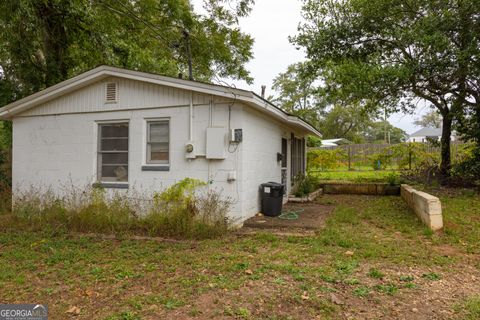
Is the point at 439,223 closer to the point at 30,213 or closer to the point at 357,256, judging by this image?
the point at 357,256

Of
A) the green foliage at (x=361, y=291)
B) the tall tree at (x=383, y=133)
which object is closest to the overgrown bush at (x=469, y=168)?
the green foliage at (x=361, y=291)

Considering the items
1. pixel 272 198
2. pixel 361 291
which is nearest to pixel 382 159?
pixel 272 198

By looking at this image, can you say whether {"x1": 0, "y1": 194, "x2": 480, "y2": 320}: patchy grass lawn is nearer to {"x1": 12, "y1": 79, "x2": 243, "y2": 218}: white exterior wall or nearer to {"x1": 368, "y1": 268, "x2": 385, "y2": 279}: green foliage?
{"x1": 368, "y1": 268, "x2": 385, "y2": 279}: green foliage

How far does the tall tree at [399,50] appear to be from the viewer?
28.0 feet

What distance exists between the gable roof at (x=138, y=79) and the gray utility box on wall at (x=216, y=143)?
2.34ft

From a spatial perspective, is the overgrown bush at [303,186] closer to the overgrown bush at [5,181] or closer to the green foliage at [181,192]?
the green foliage at [181,192]

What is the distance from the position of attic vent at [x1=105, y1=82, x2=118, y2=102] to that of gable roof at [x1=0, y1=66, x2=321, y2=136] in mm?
219

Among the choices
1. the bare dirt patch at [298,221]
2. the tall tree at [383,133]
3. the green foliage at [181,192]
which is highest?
the tall tree at [383,133]

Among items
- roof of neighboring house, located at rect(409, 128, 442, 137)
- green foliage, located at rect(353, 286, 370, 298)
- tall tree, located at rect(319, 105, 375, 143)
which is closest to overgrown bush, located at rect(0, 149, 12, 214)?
green foliage, located at rect(353, 286, 370, 298)

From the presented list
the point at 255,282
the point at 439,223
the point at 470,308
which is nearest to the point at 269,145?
the point at 439,223

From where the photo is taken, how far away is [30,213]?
6.91 m

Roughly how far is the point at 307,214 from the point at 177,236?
135 inches

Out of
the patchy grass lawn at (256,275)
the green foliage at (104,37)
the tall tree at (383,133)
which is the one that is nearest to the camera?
the patchy grass lawn at (256,275)

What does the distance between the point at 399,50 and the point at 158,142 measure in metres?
8.85
